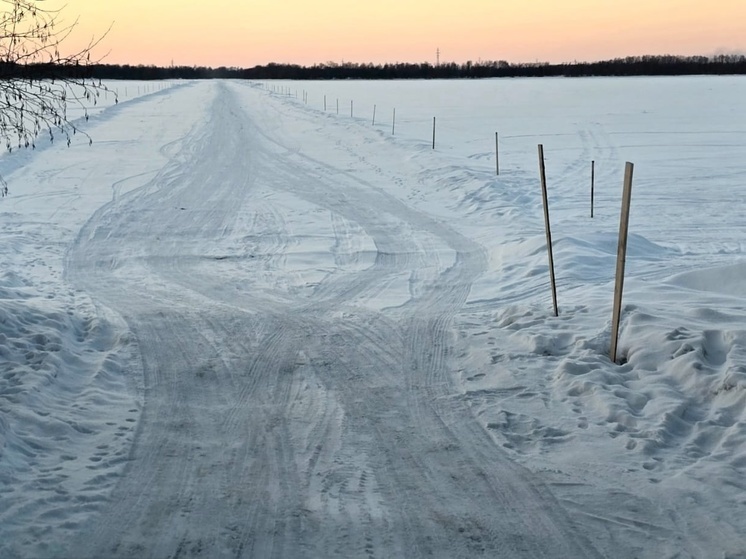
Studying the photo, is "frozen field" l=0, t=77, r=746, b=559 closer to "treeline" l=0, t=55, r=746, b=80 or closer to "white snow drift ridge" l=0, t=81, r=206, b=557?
"white snow drift ridge" l=0, t=81, r=206, b=557

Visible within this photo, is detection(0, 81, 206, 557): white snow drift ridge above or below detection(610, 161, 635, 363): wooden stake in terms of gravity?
below

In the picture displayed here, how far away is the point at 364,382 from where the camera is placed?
6652 mm

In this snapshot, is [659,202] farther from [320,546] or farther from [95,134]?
[95,134]

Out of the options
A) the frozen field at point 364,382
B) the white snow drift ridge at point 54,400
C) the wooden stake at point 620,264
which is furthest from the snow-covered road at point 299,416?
the wooden stake at point 620,264

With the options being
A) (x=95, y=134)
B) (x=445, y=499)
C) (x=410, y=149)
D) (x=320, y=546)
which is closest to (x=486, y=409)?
(x=445, y=499)

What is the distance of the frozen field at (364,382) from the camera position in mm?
4422

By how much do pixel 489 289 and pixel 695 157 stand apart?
→ 16805 millimetres

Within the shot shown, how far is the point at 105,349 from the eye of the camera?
7461 millimetres

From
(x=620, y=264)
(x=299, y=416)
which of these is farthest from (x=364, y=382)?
(x=620, y=264)

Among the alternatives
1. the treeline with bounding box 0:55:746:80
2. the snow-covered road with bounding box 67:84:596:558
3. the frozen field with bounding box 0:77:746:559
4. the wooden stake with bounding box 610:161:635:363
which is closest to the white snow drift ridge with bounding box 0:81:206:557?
the frozen field with bounding box 0:77:746:559

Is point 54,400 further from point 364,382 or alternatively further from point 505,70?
point 505,70

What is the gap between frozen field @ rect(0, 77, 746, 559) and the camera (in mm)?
4422

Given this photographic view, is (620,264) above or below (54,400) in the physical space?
above

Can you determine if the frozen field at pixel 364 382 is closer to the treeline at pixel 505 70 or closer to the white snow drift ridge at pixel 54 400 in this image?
the white snow drift ridge at pixel 54 400
